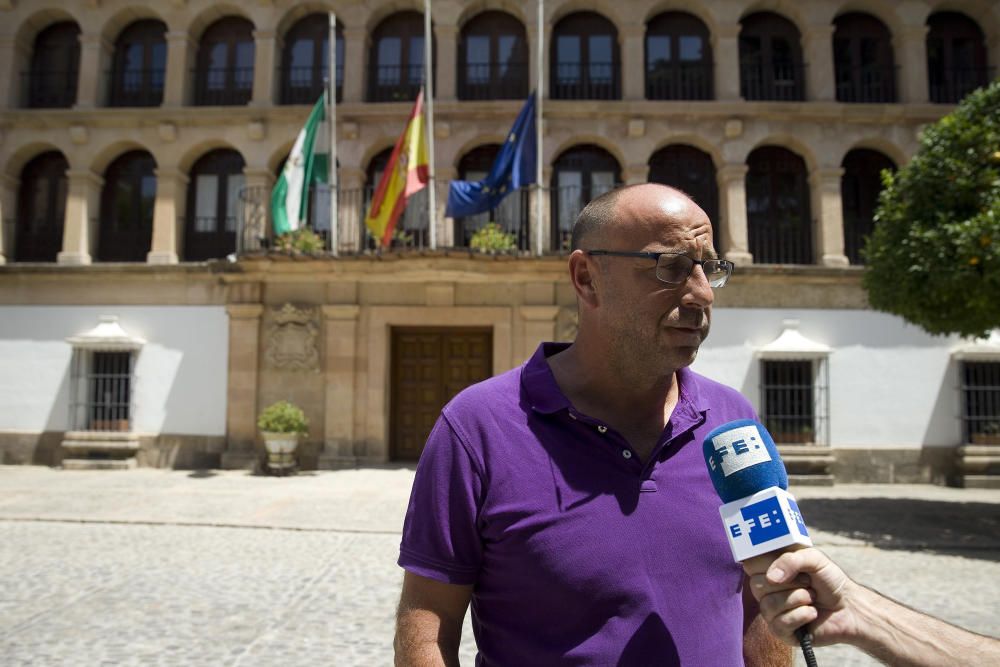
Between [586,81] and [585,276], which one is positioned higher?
[586,81]

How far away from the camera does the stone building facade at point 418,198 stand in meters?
14.5

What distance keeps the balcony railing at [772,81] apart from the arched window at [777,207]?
1.29 metres

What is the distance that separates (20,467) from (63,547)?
948 centimetres

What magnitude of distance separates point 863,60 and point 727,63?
3.49m

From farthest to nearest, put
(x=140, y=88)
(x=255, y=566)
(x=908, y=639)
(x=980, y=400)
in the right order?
(x=140, y=88) < (x=980, y=400) < (x=255, y=566) < (x=908, y=639)

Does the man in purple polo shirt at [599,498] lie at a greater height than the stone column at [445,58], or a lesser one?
lesser

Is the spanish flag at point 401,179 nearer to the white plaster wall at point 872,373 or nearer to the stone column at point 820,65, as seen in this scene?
the white plaster wall at point 872,373

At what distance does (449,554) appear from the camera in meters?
1.64

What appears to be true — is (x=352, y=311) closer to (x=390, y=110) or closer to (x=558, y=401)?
(x=390, y=110)

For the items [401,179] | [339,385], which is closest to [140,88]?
[401,179]

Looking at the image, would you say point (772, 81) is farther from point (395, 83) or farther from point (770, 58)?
point (395, 83)

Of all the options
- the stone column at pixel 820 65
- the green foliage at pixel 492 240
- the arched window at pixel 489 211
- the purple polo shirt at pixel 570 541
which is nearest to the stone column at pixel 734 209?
the stone column at pixel 820 65

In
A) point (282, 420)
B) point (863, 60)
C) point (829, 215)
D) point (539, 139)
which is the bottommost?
point (282, 420)

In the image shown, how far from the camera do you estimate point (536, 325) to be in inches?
581
